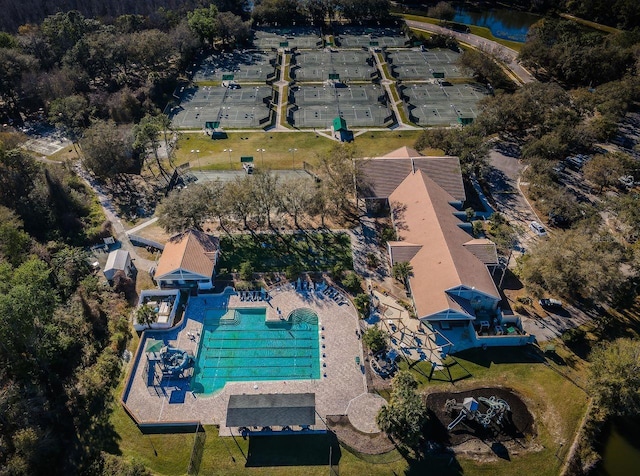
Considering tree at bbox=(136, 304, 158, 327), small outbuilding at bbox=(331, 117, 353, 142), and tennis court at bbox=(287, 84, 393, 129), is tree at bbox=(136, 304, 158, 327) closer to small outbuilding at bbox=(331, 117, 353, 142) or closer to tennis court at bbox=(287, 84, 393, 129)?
small outbuilding at bbox=(331, 117, 353, 142)

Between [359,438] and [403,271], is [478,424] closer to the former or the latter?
[359,438]

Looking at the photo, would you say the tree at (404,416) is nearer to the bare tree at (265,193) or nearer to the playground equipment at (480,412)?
the playground equipment at (480,412)

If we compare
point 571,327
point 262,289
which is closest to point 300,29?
point 262,289

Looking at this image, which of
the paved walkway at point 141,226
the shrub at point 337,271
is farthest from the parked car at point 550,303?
the paved walkway at point 141,226

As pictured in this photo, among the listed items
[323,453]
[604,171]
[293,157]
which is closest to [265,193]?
[293,157]

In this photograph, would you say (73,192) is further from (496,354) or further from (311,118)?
(496,354)

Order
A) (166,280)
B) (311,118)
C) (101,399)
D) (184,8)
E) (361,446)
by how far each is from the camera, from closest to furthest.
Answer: (361,446)
(101,399)
(166,280)
(311,118)
(184,8)
